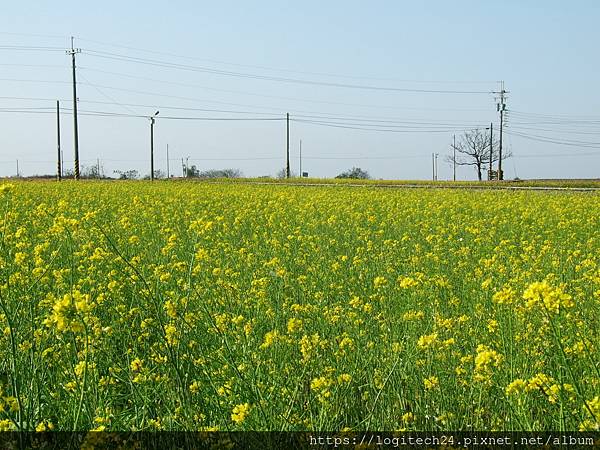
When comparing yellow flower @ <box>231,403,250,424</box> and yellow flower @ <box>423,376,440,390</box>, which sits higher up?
yellow flower @ <box>231,403,250,424</box>

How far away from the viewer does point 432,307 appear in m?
4.87

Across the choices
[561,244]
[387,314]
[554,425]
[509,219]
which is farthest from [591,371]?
[509,219]

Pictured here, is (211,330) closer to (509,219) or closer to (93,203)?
(509,219)

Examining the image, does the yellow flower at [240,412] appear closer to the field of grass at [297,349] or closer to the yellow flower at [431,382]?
the field of grass at [297,349]

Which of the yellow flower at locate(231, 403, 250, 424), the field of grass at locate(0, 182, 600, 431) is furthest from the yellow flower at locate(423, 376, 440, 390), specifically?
the yellow flower at locate(231, 403, 250, 424)

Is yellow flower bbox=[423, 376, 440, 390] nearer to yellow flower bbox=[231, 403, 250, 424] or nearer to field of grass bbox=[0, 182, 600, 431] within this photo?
field of grass bbox=[0, 182, 600, 431]

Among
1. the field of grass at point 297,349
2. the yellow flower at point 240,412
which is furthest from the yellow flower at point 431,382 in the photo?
the yellow flower at point 240,412

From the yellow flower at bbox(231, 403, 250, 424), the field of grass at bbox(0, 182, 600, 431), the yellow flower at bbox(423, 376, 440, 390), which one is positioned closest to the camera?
the yellow flower at bbox(231, 403, 250, 424)

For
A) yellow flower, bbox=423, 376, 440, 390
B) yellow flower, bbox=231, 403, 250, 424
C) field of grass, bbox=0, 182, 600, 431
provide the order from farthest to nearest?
yellow flower, bbox=423, 376, 440, 390 → field of grass, bbox=0, 182, 600, 431 → yellow flower, bbox=231, 403, 250, 424

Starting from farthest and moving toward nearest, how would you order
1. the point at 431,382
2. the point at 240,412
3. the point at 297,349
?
the point at 297,349 → the point at 431,382 → the point at 240,412

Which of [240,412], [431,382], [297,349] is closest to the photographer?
[240,412]

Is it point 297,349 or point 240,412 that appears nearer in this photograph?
point 240,412

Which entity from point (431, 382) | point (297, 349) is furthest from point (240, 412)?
point (297, 349)

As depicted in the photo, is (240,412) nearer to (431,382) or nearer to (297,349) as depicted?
(431,382)
